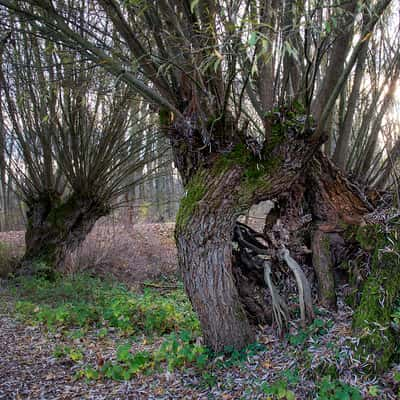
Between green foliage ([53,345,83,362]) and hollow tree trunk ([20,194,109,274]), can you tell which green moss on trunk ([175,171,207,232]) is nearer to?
green foliage ([53,345,83,362])

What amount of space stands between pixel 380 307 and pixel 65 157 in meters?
7.23

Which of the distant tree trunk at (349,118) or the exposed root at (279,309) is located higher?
the distant tree trunk at (349,118)

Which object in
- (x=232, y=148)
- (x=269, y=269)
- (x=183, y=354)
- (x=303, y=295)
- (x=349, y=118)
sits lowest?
(x=183, y=354)

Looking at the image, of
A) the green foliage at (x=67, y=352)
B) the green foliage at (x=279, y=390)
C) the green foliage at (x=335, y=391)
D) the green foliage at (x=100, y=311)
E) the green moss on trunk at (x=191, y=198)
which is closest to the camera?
the green foliage at (x=335, y=391)

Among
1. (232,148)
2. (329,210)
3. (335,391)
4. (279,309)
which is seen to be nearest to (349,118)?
(329,210)

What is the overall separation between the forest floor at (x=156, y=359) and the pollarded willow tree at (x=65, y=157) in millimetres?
2303

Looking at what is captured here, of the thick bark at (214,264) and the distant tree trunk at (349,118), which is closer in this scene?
the thick bark at (214,264)

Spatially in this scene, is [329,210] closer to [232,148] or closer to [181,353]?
[232,148]

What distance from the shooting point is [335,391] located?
2705mm

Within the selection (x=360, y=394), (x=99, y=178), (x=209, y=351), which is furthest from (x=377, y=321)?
(x=99, y=178)

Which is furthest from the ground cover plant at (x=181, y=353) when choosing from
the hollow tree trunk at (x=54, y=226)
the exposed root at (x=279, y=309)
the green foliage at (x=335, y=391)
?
the hollow tree trunk at (x=54, y=226)

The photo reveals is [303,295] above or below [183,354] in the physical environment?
above

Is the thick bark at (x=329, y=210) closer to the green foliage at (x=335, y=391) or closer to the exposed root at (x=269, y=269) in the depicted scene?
the exposed root at (x=269, y=269)

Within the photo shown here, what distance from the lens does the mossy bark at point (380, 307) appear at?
114 inches
